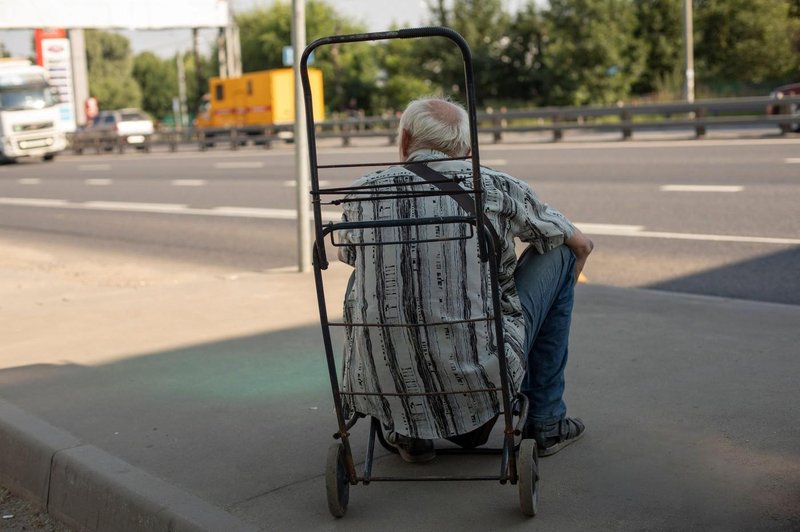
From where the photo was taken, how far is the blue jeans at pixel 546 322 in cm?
373

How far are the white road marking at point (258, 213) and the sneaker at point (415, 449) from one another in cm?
650

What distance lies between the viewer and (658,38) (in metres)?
54.3

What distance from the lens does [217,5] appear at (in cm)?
5197

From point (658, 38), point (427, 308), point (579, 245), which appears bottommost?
point (427, 308)

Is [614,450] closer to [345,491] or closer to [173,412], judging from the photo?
[345,491]

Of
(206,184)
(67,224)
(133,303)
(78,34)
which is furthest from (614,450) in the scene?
(78,34)

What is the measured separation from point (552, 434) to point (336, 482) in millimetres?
932

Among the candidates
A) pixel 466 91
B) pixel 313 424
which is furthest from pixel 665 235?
pixel 466 91

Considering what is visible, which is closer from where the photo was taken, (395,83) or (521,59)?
(521,59)

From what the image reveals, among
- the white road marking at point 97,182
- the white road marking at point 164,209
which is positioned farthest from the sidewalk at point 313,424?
the white road marking at point 97,182

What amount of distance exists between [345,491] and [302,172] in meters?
4.99

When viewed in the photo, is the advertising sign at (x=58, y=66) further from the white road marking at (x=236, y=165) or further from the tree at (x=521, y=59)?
the white road marking at (x=236, y=165)

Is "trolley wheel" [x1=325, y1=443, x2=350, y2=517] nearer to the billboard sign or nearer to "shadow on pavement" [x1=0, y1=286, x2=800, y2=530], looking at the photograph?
"shadow on pavement" [x1=0, y1=286, x2=800, y2=530]

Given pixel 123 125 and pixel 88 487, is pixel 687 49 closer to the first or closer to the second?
pixel 123 125
